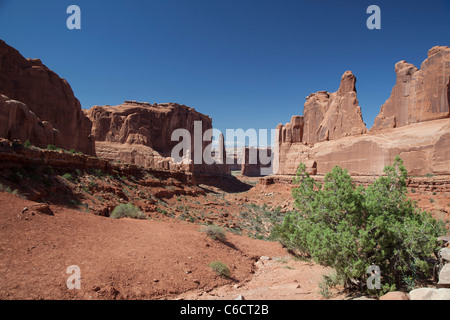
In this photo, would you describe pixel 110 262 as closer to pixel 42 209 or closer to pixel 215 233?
pixel 42 209

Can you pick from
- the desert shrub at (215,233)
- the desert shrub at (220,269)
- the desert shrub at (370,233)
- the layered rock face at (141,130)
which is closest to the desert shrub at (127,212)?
the desert shrub at (215,233)

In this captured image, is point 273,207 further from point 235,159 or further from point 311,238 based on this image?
point 235,159

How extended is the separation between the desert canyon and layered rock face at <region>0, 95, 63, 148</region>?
0.26 feet

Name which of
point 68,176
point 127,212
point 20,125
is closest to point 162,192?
point 68,176

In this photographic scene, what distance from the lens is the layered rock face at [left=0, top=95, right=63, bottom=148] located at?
1412 centimetres

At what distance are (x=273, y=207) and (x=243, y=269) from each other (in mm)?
20798

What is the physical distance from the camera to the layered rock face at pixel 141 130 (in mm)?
49719

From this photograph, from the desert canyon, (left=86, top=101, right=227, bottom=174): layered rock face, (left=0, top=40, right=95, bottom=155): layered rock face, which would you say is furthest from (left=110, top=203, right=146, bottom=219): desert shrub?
(left=86, top=101, right=227, bottom=174): layered rock face

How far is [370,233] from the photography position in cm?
500

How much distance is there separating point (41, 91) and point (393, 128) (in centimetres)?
3623

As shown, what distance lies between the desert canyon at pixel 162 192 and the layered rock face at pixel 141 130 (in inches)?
550

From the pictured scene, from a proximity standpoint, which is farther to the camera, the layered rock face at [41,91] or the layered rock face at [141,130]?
the layered rock face at [141,130]

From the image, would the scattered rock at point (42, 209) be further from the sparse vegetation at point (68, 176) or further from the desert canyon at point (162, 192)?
the sparse vegetation at point (68, 176)

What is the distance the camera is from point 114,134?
54.4 meters
